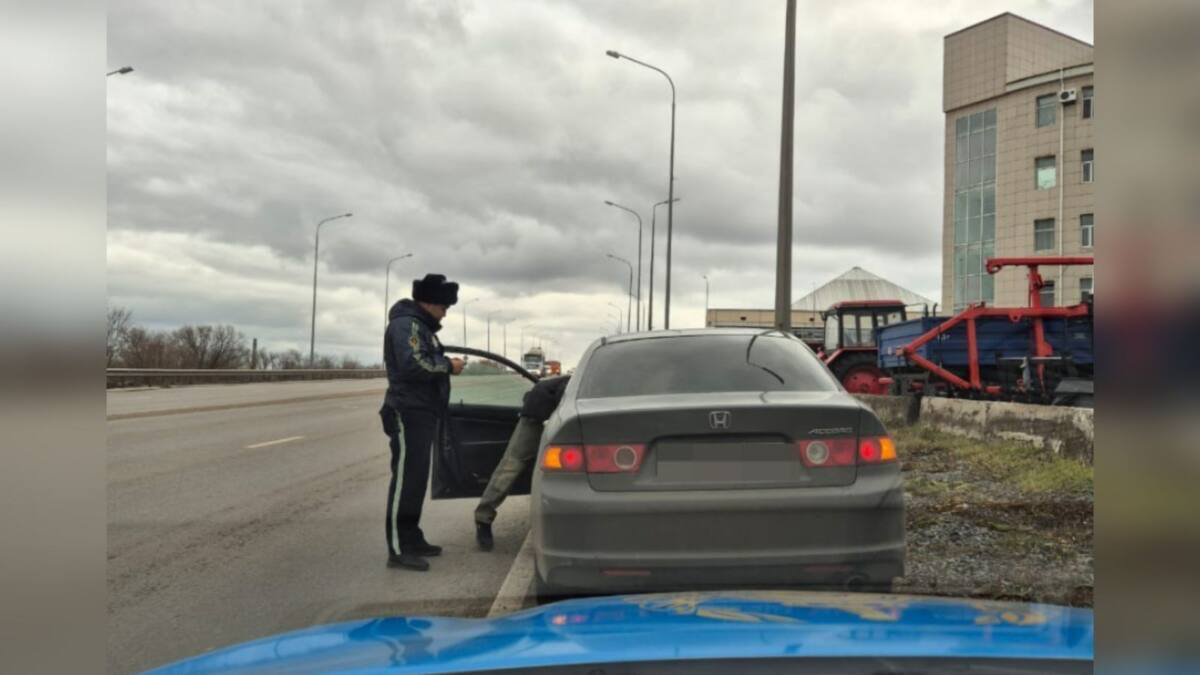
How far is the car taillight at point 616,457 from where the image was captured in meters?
3.72

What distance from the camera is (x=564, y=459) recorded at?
12.5 ft

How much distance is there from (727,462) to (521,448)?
6.95ft

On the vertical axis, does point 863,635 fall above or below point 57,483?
below

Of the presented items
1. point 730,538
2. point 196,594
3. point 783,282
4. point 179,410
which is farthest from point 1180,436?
point 179,410

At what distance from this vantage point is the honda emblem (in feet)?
12.2

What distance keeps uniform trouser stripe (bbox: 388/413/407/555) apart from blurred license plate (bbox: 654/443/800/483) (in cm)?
212

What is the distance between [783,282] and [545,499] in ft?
24.6

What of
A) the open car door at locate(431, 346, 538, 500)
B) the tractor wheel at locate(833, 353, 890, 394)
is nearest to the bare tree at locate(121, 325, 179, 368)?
the open car door at locate(431, 346, 538, 500)

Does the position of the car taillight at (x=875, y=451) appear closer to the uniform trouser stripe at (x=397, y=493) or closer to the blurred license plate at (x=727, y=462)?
the blurred license plate at (x=727, y=462)

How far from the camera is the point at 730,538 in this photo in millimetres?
3625

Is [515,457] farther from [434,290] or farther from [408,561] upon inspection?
[434,290]

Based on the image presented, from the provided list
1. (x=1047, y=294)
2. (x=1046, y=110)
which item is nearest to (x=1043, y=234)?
(x=1046, y=110)

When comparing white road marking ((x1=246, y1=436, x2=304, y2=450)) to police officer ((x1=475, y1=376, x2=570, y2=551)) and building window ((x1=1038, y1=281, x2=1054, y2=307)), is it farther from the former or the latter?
building window ((x1=1038, y1=281, x2=1054, y2=307))

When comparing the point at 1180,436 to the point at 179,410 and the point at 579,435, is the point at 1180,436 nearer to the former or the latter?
the point at 579,435
